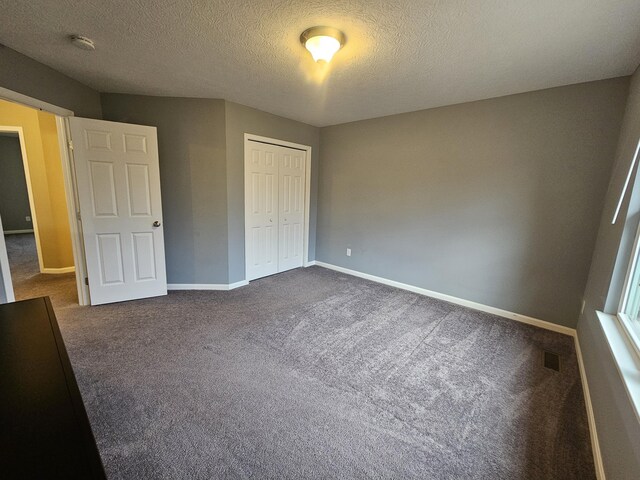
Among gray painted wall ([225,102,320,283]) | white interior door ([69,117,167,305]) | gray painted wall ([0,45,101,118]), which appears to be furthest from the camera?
gray painted wall ([225,102,320,283])

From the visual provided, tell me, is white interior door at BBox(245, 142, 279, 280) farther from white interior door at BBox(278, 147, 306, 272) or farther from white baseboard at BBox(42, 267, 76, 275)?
white baseboard at BBox(42, 267, 76, 275)

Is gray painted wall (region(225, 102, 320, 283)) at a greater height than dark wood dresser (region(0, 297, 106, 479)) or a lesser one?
greater

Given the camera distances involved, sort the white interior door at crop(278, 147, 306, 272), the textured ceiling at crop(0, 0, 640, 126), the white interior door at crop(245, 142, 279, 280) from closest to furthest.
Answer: the textured ceiling at crop(0, 0, 640, 126) < the white interior door at crop(245, 142, 279, 280) < the white interior door at crop(278, 147, 306, 272)

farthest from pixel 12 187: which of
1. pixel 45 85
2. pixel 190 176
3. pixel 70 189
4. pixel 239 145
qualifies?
pixel 239 145

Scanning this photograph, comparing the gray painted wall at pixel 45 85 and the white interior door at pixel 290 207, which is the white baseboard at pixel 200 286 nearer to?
the white interior door at pixel 290 207

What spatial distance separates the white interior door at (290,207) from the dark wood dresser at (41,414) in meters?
3.26

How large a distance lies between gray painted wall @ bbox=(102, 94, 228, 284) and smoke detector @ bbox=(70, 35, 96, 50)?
3.74 feet

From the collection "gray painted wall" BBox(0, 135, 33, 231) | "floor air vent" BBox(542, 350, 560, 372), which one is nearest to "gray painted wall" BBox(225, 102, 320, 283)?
"floor air vent" BBox(542, 350, 560, 372)

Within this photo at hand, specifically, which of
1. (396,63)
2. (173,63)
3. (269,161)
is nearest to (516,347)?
(396,63)

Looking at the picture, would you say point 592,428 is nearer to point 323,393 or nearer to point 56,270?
point 323,393

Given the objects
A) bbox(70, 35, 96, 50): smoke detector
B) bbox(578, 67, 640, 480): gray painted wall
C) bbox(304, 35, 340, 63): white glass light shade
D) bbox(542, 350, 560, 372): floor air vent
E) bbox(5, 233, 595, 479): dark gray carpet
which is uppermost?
bbox(70, 35, 96, 50): smoke detector

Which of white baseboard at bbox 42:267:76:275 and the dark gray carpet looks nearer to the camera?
the dark gray carpet

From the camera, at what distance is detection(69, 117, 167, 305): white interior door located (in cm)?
284

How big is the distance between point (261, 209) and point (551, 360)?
3.56 meters
